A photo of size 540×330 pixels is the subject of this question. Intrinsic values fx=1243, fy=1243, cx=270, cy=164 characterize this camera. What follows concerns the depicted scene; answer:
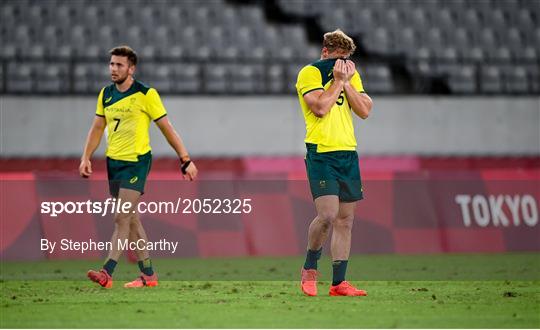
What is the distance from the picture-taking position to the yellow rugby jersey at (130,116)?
11156 millimetres

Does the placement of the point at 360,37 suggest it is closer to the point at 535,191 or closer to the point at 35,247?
the point at 535,191

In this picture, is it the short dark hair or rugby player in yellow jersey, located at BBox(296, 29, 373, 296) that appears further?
the short dark hair

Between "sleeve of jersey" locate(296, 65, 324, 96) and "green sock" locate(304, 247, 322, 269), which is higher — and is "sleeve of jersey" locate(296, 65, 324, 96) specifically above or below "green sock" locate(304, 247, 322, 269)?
above

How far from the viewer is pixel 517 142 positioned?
23016mm

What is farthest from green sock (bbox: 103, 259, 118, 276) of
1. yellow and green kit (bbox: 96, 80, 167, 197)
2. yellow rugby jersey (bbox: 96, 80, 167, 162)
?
yellow rugby jersey (bbox: 96, 80, 167, 162)

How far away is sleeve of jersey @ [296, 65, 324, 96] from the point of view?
10234 mm

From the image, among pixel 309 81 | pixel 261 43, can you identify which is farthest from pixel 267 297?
pixel 261 43

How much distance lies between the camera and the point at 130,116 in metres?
11.2

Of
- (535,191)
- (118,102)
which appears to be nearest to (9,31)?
(535,191)

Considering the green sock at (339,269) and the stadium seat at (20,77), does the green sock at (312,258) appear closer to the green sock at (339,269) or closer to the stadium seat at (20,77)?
the green sock at (339,269)

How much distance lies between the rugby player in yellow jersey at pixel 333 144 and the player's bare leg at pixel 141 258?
5.56 feet

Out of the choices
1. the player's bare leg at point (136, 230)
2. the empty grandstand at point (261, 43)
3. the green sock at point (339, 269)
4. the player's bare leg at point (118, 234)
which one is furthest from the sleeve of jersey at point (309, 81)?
the empty grandstand at point (261, 43)

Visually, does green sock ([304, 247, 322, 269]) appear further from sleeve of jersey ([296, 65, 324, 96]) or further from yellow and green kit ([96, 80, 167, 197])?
yellow and green kit ([96, 80, 167, 197])

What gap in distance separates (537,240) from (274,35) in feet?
28.2
